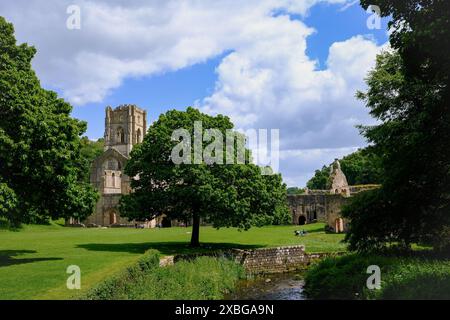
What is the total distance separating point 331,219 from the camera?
5134 centimetres

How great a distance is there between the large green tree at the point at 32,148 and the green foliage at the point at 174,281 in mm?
5497

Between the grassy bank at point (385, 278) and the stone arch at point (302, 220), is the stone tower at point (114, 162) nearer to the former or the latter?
the stone arch at point (302, 220)

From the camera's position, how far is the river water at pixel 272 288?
23.5m

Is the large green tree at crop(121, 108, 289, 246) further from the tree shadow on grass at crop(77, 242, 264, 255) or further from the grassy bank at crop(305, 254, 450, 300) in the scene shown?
the grassy bank at crop(305, 254, 450, 300)

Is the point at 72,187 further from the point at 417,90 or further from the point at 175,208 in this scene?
the point at 417,90

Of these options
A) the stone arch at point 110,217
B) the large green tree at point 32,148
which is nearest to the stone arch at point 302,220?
the stone arch at point 110,217

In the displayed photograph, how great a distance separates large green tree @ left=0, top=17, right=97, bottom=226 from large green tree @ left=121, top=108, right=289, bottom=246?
7.59 m

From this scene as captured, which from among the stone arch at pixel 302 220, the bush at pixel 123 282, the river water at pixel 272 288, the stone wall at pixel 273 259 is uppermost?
the stone arch at pixel 302 220

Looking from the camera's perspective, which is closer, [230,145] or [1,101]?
[1,101]

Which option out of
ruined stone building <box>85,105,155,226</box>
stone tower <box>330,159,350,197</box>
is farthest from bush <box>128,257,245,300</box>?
stone tower <box>330,159,350,197</box>

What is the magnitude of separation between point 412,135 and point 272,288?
1154 centimetres

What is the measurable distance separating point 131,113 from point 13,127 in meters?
86.7

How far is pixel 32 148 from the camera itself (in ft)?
73.9

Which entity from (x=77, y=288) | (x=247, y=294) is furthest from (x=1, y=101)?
(x=247, y=294)
